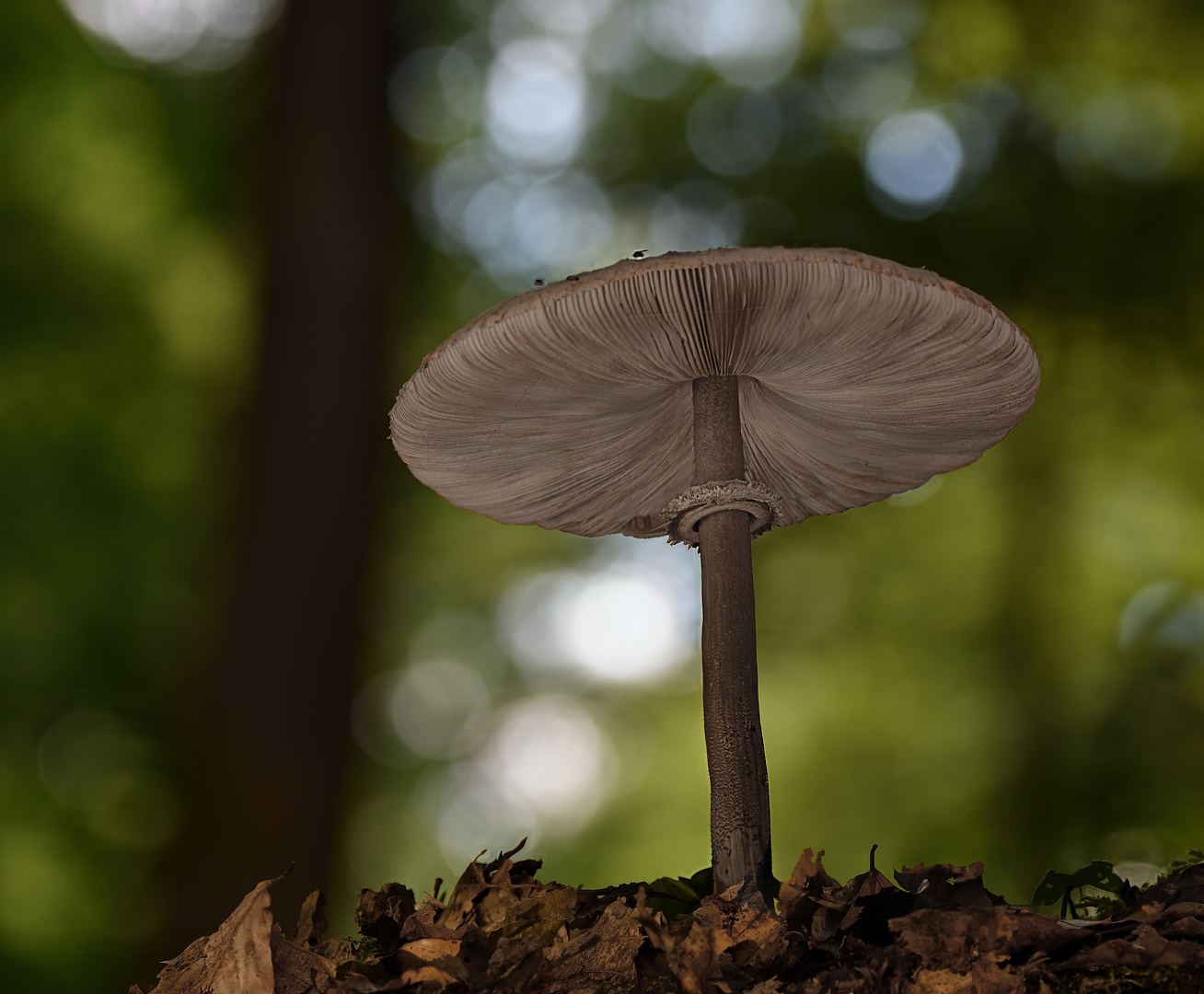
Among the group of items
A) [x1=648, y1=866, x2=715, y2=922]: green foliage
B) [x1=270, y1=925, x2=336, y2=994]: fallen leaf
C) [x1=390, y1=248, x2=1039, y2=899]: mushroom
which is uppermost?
[x1=390, y1=248, x2=1039, y2=899]: mushroom

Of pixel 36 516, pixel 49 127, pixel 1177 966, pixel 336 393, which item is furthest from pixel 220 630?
pixel 49 127

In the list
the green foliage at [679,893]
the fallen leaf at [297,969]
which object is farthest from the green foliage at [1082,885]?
the fallen leaf at [297,969]

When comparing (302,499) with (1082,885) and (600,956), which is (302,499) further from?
(1082,885)

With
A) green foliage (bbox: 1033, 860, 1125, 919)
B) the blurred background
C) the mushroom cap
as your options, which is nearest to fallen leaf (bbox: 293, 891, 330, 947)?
the mushroom cap

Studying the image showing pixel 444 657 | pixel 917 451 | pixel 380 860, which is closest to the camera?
pixel 917 451

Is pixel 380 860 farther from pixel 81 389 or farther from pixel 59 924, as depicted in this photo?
pixel 81 389

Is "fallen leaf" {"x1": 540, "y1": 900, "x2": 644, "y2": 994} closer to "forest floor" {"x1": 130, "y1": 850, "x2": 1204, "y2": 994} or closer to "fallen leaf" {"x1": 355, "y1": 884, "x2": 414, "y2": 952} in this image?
"forest floor" {"x1": 130, "y1": 850, "x2": 1204, "y2": 994}

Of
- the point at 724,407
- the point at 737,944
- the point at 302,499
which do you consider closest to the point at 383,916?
the point at 737,944
